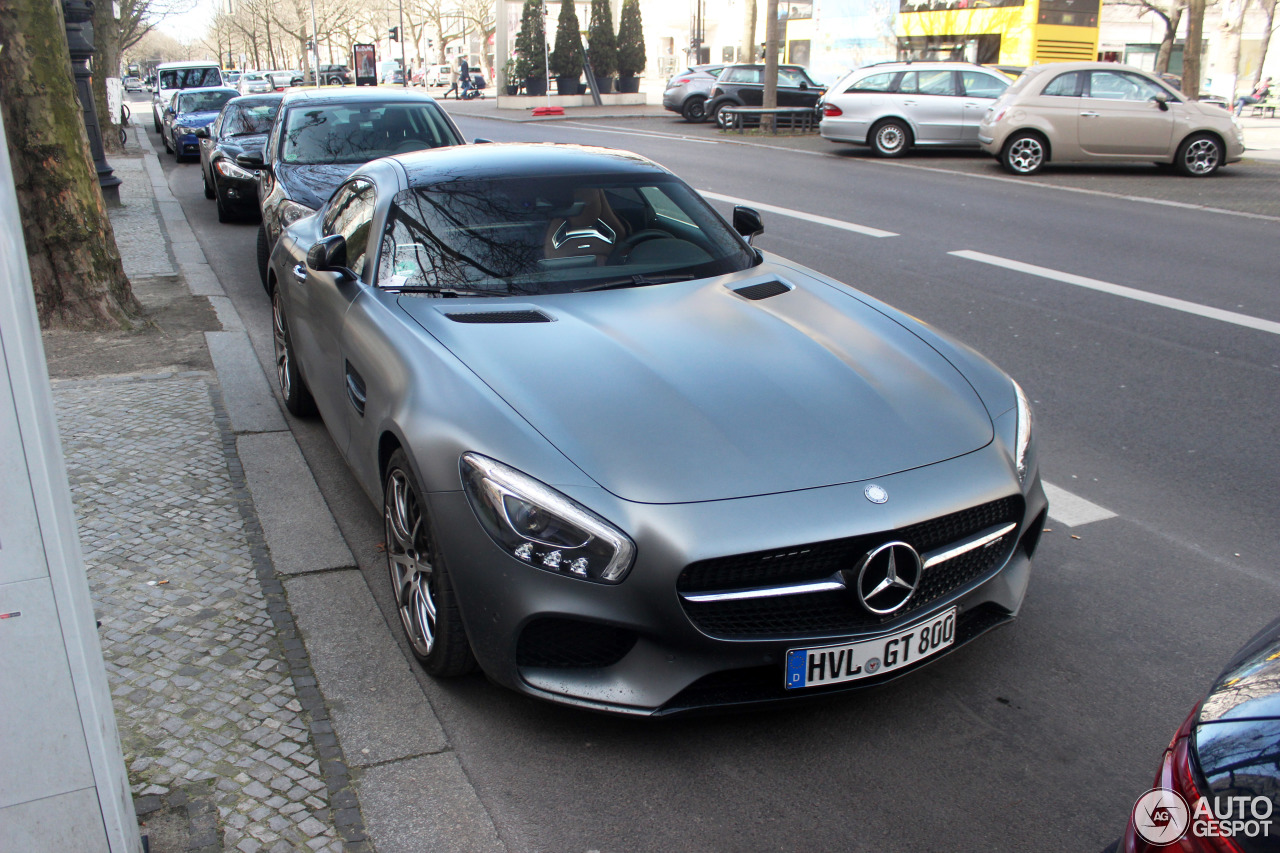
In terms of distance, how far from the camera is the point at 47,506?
1951 mm

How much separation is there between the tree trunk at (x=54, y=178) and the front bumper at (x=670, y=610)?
210 inches

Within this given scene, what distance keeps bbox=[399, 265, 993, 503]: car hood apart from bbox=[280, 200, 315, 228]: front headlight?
426 centimetres

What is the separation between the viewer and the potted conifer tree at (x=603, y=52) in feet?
152

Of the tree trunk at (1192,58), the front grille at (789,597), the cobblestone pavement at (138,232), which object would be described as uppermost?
the tree trunk at (1192,58)

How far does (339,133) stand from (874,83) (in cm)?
1285

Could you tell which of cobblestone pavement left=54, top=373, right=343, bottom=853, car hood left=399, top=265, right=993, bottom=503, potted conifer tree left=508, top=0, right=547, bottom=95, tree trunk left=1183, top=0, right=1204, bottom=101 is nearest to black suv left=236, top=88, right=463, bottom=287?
cobblestone pavement left=54, top=373, right=343, bottom=853

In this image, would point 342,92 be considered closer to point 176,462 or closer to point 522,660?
point 176,462

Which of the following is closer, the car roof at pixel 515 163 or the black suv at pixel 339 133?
the car roof at pixel 515 163

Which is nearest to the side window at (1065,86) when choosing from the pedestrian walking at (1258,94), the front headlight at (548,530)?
the front headlight at (548,530)

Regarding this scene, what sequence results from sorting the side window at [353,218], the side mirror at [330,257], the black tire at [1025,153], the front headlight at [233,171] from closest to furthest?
1. the side mirror at [330,257]
2. the side window at [353,218]
3. the front headlight at [233,171]
4. the black tire at [1025,153]

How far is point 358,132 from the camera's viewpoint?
9.57 meters

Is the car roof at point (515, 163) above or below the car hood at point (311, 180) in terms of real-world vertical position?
above

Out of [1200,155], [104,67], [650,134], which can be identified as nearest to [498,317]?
[1200,155]

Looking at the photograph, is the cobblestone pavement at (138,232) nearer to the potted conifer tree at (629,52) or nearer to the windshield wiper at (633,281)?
the windshield wiper at (633,281)
